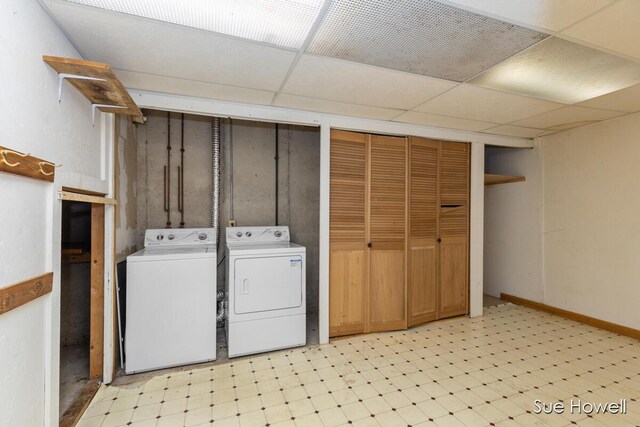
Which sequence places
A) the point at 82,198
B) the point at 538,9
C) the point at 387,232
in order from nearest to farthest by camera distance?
the point at 538,9
the point at 82,198
the point at 387,232

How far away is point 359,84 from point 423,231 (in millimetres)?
1995

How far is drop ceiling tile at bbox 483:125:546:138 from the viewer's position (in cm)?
368

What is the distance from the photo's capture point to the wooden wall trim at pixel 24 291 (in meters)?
1.17

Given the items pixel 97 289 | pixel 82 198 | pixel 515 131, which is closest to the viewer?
pixel 82 198

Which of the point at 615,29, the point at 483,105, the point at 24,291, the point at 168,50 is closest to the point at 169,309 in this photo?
the point at 24,291

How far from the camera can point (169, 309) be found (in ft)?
8.48

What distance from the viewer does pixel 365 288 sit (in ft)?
11.0

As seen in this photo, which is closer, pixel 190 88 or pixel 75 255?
pixel 190 88

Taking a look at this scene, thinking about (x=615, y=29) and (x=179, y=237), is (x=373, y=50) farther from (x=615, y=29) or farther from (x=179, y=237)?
(x=179, y=237)

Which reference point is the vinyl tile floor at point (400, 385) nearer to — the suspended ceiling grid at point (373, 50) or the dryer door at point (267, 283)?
the dryer door at point (267, 283)

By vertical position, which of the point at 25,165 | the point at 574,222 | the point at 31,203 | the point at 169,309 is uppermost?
the point at 25,165

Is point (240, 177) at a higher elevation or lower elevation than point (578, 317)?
higher

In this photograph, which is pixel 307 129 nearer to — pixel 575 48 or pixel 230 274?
pixel 230 274

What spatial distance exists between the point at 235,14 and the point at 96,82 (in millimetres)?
925
